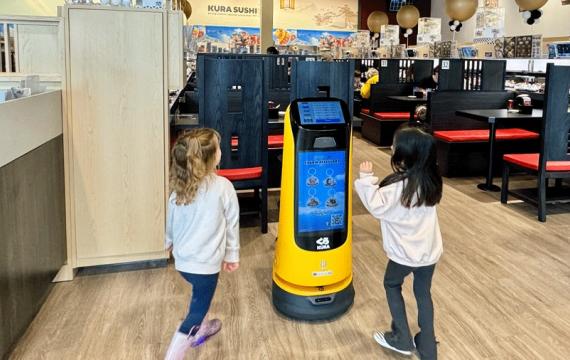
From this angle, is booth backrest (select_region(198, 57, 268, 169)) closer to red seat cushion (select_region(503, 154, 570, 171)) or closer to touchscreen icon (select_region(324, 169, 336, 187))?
touchscreen icon (select_region(324, 169, 336, 187))

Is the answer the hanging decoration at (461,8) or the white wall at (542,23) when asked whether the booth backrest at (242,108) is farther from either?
the white wall at (542,23)

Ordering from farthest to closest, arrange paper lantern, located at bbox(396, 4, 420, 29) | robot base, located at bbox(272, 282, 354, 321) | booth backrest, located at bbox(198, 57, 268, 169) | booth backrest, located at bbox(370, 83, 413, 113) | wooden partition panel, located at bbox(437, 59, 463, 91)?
paper lantern, located at bbox(396, 4, 420, 29) < booth backrest, located at bbox(370, 83, 413, 113) < wooden partition panel, located at bbox(437, 59, 463, 91) < booth backrest, located at bbox(198, 57, 268, 169) < robot base, located at bbox(272, 282, 354, 321)

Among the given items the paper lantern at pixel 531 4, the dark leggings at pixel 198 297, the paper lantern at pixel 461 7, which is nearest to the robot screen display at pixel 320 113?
the dark leggings at pixel 198 297

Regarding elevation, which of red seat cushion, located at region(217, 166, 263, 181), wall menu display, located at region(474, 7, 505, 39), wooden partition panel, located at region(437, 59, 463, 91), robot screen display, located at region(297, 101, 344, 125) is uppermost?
wall menu display, located at region(474, 7, 505, 39)

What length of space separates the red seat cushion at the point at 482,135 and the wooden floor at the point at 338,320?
2.31 m

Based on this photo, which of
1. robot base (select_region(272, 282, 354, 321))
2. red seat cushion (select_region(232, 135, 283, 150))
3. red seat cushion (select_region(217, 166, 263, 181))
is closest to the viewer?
robot base (select_region(272, 282, 354, 321))

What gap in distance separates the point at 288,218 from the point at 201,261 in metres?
0.60

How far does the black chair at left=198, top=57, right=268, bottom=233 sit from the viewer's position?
3.64 m

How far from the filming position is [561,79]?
4332 millimetres

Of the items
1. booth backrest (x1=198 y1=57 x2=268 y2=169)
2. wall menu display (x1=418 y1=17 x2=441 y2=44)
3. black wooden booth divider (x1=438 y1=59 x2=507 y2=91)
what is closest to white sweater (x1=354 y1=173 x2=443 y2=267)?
booth backrest (x1=198 y1=57 x2=268 y2=169)

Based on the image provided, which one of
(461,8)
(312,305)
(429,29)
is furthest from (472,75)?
(312,305)

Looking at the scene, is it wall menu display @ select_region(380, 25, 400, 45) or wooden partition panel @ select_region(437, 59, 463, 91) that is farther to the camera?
wall menu display @ select_region(380, 25, 400, 45)

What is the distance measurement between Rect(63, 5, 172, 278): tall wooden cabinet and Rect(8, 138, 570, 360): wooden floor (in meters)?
0.30

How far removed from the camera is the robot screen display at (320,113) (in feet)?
8.11
